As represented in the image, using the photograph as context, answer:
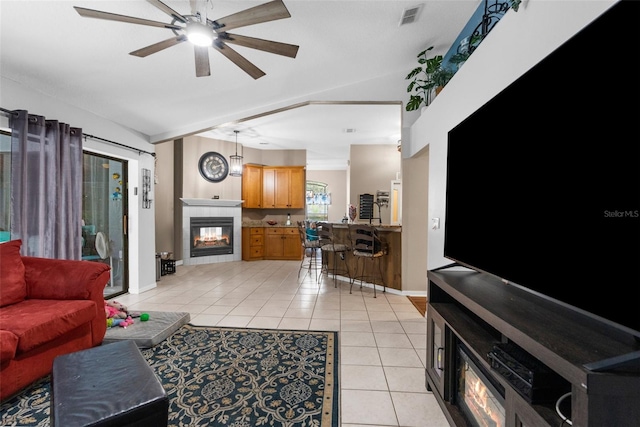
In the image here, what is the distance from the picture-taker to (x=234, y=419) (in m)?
1.60

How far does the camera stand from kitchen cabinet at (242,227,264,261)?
7.18 meters

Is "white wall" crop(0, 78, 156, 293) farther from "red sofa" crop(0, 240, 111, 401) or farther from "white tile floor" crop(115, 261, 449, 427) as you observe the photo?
"red sofa" crop(0, 240, 111, 401)

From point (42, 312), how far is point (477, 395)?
2.76 meters

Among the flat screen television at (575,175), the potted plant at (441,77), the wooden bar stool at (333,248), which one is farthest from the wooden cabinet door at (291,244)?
the flat screen television at (575,175)

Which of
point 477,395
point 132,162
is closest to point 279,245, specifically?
point 132,162

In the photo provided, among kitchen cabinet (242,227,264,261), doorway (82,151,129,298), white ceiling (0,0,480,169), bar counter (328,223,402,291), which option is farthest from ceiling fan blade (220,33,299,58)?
kitchen cabinet (242,227,264,261)

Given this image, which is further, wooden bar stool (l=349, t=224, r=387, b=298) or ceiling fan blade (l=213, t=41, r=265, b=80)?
wooden bar stool (l=349, t=224, r=387, b=298)

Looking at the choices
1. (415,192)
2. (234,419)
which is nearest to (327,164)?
(415,192)

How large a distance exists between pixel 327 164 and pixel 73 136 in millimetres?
7560

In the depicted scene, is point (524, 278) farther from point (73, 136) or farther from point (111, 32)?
point (73, 136)

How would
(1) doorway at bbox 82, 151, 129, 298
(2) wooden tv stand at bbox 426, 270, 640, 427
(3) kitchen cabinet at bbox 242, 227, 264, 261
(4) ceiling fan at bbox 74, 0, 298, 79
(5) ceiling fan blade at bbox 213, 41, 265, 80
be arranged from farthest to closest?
(3) kitchen cabinet at bbox 242, 227, 264, 261 < (1) doorway at bbox 82, 151, 129, 298 < (5) ceiling fan blade at bbox 213, 41, 265, 80 < (4) ceiling fan at bbox 74, 0, 298, 79 < (2) wooden tv stand at bbox 426, 270, 640, 427

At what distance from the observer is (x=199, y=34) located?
183 cm

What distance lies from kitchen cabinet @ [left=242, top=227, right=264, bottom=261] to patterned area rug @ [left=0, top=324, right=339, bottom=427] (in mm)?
4452

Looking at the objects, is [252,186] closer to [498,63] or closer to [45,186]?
[45,186]
